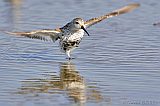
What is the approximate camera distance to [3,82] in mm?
9391

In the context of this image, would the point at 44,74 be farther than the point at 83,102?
Yes

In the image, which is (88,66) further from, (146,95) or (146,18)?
(146,18)

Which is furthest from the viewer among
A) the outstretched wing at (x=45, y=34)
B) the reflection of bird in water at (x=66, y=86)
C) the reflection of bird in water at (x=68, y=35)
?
the reflection of bird in water at (x=68, y=35)

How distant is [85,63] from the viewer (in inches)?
425

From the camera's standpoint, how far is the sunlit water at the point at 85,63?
8.77 metres

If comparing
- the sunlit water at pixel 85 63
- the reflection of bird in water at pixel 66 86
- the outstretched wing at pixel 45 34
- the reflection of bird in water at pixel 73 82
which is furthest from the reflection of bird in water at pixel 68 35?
the reflection of bird in water at pixel 66 86

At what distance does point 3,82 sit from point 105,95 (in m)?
1.47

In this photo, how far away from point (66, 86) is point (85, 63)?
137 cm

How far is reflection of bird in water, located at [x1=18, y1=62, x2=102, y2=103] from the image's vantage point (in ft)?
29.1

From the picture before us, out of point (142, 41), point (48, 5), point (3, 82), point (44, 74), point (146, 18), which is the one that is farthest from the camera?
point (48, 5)

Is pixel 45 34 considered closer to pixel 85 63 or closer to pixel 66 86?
pixel 85 63

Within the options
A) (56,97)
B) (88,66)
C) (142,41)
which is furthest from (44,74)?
(142,41)

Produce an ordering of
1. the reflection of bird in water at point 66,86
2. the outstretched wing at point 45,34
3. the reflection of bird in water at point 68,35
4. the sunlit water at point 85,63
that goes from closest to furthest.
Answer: the sunlit water at point 85,63 < the reflection of bird in water at point 66,86 < the outstretched wing at point 45,34 < the reflection of bird in water at point 68,35

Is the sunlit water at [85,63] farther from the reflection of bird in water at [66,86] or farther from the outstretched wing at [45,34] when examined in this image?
the outstretched wing at [45,34]
